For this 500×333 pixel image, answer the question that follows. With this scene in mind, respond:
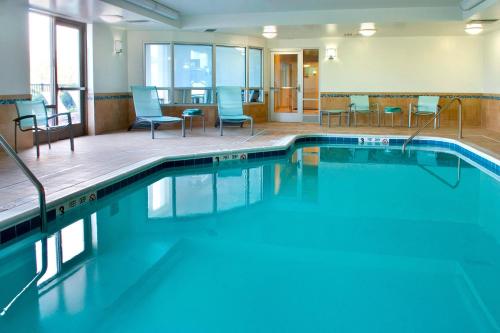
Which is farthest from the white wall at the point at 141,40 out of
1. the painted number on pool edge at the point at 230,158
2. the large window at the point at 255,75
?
the painted number on pool edge at the point at 230,158

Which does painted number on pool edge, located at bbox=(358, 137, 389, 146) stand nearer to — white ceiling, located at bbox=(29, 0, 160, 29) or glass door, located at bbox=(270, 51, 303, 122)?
glass door, located at bbox=(270, 51, 303, 122)

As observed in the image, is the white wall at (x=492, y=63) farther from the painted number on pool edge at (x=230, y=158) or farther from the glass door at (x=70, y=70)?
the glass door at (x=70, y=70)

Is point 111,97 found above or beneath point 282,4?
beneath

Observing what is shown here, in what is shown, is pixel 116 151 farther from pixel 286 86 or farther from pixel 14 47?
pixel 286 86

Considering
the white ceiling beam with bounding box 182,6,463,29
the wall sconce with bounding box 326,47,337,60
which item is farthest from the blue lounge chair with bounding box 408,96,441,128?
the white ceiling beam with bounding box 182,6,463,29

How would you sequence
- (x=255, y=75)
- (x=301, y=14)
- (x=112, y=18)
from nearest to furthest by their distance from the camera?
(x=112, y=18), (x=301, y=14), (x=255, y=75)

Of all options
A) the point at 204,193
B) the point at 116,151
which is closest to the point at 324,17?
the point at 116,151

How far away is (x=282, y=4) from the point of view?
9062mm

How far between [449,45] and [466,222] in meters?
8.48

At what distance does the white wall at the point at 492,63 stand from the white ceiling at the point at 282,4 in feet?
7.88

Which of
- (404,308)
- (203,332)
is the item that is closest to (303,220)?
(404,308)

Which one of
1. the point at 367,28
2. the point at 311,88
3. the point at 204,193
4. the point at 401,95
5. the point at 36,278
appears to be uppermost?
the point at 367,28

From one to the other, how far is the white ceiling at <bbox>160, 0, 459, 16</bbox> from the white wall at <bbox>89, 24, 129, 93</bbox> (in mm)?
1566

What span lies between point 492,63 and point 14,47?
31.1 feet
